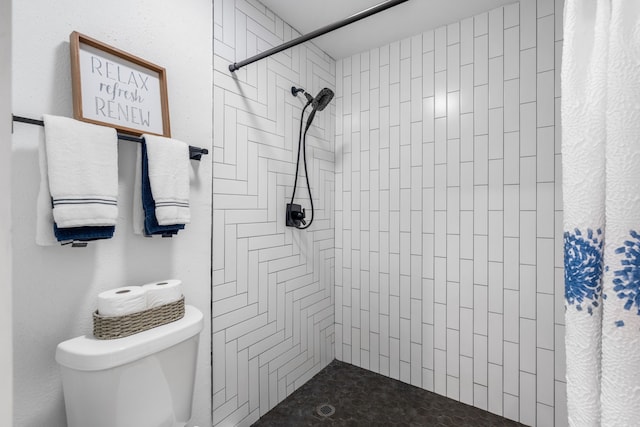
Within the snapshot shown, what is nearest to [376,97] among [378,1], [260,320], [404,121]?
[404,121]

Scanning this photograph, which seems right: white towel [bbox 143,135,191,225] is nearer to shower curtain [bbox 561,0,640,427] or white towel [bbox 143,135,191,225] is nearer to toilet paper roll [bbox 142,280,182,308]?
toilet paper roll [bbox 142,280,182,308]

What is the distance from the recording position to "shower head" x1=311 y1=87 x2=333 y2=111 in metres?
1.64

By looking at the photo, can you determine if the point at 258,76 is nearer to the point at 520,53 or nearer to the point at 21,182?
the point at 21,182

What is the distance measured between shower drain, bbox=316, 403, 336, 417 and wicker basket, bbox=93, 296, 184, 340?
1.06 meters

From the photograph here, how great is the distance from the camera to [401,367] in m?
1.91

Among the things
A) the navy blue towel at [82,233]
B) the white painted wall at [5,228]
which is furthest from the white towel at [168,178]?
the white painted wall at [5,228]

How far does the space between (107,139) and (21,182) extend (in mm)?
244

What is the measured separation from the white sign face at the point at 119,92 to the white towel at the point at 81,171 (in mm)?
110

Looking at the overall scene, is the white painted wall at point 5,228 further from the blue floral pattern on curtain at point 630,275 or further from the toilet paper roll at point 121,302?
the blue floral pattern on curtain at point 630,275

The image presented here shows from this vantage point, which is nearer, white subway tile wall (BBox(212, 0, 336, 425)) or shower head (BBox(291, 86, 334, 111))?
white subway tile wall (BBox(212, 0, 336, 425))

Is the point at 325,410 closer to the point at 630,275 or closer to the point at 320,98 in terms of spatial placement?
the point at 630,275

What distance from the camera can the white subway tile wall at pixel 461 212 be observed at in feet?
4.94

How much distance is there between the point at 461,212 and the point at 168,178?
1508 millimetres

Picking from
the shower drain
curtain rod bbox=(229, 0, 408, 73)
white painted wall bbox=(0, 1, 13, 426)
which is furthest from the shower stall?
white painted wall bbox=(0, 1, 13, 426)
